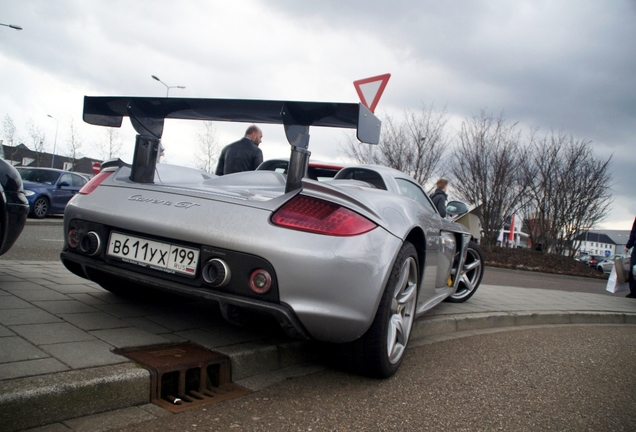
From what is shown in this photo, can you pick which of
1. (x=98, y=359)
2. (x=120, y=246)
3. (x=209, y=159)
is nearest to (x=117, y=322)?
(x=120, y=246)

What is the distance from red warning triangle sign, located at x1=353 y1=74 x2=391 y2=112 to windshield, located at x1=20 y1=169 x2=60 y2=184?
12.4 m

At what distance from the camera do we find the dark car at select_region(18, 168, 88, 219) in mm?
15164

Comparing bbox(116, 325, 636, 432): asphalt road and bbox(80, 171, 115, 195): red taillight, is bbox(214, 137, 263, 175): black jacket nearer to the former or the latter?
bbox(80, 171, 115, 195): red taillight

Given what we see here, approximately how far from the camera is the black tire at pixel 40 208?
49.7ft

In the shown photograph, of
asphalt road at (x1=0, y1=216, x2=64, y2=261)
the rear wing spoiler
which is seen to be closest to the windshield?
asphalt road at (x1=0, y1=216, x2=64, y2=261)

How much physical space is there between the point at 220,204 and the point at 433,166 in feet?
58.7

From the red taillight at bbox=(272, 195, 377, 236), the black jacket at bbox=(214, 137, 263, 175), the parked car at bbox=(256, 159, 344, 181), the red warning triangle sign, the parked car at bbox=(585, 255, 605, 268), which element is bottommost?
the parked car at bbox=(585, 255, 605, 268)

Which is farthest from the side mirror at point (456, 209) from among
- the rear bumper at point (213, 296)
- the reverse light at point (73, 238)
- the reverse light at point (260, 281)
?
the reverse light at point (73, 238)

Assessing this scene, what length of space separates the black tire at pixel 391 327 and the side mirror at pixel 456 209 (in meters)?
2.25

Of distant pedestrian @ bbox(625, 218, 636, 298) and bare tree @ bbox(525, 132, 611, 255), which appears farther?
bare tree @ bbox(525, 132, 611, 255)

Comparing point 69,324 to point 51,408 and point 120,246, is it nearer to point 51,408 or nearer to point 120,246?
point 120,246

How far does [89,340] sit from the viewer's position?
256 centimetres

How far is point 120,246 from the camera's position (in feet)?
8.94

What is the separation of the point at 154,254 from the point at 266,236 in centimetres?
63
